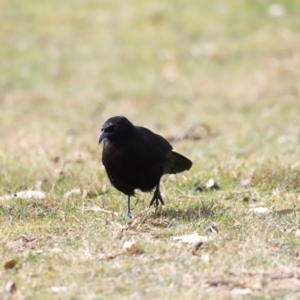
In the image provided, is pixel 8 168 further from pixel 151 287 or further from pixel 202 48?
pixel 202 48

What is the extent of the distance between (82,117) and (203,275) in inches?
296

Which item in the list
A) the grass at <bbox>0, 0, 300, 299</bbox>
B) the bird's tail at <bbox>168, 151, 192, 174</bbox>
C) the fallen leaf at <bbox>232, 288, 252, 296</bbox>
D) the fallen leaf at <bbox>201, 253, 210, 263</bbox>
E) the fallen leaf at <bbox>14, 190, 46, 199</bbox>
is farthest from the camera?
the bird's tail at <bbox>168, 151, 192, 174</bbox>

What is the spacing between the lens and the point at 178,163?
584cm

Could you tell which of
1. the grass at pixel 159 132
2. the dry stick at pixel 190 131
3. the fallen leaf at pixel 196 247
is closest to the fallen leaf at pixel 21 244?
the grass at pixel 159 132

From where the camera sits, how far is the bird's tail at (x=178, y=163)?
5.77 m

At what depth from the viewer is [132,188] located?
5156 millimetres

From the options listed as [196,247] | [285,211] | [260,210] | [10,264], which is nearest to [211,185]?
[260,210]

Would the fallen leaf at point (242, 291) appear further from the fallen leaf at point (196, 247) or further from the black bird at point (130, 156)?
the black bird at point (130, 156)

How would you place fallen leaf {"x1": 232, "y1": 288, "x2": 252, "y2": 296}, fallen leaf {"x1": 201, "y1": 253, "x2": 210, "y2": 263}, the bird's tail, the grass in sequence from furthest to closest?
the bird's tail
fallen leaf {"x1": 201, "y1": 253, "x2": 210, "y2": 263}
the grass
fallen leaf {"x1": 232, "y1": 288, "x2": 252, "y2": 296}

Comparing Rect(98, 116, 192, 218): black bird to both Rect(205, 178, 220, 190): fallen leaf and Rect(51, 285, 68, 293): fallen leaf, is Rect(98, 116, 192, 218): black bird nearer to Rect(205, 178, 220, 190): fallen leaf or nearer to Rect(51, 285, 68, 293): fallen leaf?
Rect(205, 178, 220, 190): fallen leaf

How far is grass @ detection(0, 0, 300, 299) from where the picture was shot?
3.83 m

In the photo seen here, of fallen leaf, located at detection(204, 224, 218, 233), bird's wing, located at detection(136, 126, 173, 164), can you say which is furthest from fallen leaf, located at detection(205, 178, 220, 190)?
fallen leaf, located at detection(204, 224, 218, 233)

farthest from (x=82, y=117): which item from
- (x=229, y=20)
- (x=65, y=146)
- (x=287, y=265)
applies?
(x=287, y=265)

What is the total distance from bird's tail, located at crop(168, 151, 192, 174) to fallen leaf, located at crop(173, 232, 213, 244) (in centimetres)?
139
